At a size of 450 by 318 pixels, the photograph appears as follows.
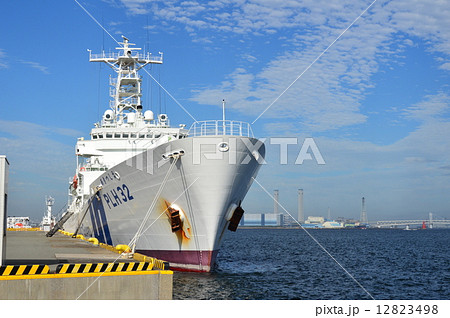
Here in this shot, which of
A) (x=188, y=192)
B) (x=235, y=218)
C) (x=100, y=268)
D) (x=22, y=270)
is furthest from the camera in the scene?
(x=235, y=218)

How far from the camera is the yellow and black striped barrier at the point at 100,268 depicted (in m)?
10.6

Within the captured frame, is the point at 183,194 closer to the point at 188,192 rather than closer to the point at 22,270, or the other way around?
the point at 188,192

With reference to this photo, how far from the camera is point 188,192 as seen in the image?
18.7 m

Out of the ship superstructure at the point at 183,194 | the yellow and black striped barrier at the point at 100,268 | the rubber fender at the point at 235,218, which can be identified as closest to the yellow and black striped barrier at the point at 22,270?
the yellow and black striped barrier at the point at 100,268

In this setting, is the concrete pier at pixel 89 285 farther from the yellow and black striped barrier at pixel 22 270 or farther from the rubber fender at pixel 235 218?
the rubber fender at pixel 235 218

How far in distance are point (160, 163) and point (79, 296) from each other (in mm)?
9136

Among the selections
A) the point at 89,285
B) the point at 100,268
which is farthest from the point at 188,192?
the point at 89,285

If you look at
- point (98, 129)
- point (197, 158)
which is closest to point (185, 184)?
point (197, 158)

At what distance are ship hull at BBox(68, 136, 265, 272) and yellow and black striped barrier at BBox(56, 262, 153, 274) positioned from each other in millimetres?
6985

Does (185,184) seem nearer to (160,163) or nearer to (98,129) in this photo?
(160,163)

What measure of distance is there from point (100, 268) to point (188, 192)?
790 cm

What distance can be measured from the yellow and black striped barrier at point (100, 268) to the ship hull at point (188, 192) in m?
6.98

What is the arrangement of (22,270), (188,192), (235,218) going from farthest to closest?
(235,218) < (188,192) < (22,270)
